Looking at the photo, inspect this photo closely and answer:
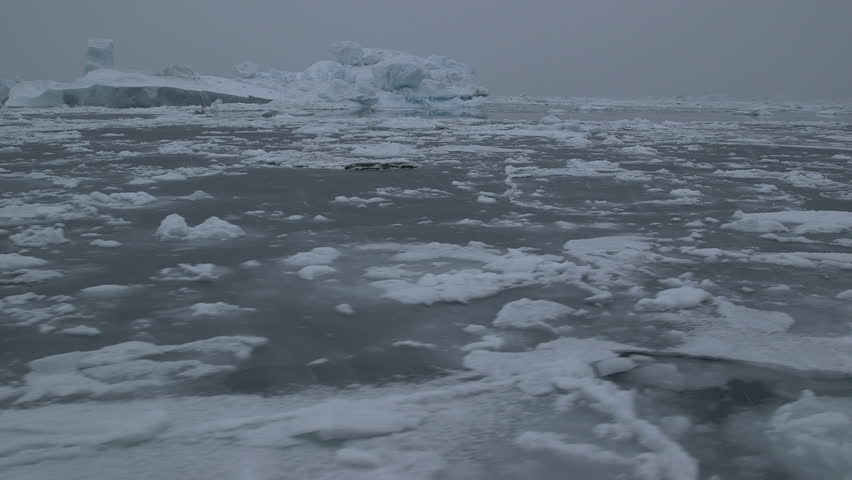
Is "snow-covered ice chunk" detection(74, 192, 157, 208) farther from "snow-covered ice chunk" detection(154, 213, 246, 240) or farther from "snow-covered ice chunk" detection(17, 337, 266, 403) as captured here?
"snow-covered ice chunk" detection(17, 337, 266, 403)

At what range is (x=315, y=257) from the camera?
13.8ft

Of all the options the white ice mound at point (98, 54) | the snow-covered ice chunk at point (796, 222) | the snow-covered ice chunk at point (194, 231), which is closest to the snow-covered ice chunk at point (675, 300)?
the snow-covered ice chunk at point (796, 222)

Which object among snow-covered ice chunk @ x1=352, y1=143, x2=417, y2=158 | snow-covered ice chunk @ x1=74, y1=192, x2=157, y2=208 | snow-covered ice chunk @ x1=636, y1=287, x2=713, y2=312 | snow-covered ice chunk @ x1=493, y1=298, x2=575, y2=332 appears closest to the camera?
snow-covered ice chunk @ x1=493, y1=298, x2=575, y2=332

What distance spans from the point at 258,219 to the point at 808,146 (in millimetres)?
13684

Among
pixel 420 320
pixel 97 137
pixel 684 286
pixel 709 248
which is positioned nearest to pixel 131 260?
pixel 420 320

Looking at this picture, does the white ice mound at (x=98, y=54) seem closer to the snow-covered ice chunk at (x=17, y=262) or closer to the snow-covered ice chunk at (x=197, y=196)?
the snow-covered ice chunk at (x=197, y=196)

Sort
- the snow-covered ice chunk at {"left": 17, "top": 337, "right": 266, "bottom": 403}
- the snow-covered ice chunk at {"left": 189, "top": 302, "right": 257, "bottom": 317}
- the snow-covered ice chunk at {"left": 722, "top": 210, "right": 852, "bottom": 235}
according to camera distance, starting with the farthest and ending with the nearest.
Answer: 1. the snow-covered ice chunk at {"left": 722, "top": 210, "right": 852, "bottom": 235}
2. the snow-covered ice chunk at {"left": 189, "top": 302, "right": 257, "bottom": 317}
3. the snow-covered ice chunk at {"left": 17, "top": 337, "right": 266, "bottom": 403}

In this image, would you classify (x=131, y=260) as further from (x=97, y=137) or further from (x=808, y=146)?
(x=808, y=146)

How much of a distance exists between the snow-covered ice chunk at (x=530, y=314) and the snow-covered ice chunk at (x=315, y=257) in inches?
57.2

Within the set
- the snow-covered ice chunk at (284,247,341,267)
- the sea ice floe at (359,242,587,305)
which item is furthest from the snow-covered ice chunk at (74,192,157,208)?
the sea ice floe at (359,242,587,305)

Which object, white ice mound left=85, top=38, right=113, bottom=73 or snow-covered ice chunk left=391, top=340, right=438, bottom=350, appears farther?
white ice mound left=85, top=38, right=113, bottom=73

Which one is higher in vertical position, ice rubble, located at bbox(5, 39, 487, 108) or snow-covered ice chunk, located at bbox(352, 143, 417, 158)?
ice rubble, located at bbox(5, 39, 487, 108)

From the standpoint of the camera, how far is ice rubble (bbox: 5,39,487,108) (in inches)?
1393

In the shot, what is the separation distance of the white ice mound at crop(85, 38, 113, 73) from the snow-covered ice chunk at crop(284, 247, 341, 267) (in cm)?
4479
